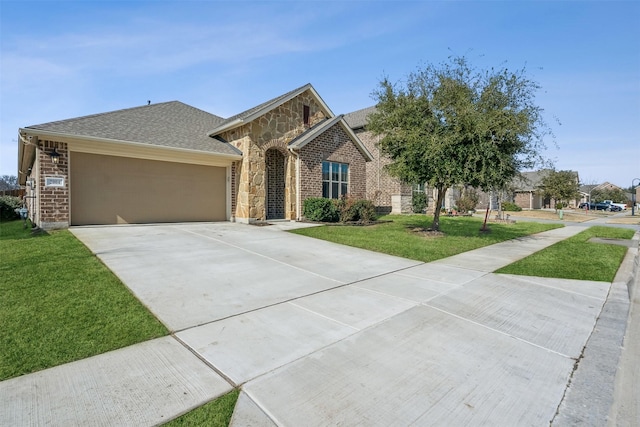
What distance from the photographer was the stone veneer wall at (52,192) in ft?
34.4

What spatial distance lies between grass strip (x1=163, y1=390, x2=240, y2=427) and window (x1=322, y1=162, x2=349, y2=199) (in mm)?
14121

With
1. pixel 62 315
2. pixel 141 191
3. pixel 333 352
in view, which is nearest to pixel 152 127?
pixel 141 191

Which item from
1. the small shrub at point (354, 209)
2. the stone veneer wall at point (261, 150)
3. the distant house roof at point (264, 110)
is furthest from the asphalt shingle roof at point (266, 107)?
the small shrub at point (354, 209)

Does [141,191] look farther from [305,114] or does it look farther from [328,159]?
[328,159]

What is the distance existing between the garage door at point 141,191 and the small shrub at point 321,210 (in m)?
4.03

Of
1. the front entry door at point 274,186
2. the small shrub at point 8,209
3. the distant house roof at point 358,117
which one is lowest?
the small shrub at point 8,209

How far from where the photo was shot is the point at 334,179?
658 inches

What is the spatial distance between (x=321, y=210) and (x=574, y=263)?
9275 millimetres

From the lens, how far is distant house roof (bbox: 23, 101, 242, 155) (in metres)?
11.2

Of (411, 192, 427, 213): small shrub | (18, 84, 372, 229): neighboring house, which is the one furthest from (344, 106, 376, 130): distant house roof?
(18, 84, 372, 229): neighboring house

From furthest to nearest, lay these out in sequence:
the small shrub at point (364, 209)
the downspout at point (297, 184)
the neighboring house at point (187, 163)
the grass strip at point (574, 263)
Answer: the downspout at point (297, 184), the small shrub at point (364, 209), the neighboring house at point (187, 163), the grass strip at point (574, 263)

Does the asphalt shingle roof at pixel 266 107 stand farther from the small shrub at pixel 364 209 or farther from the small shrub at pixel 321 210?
the small shrub at pixel 364 209

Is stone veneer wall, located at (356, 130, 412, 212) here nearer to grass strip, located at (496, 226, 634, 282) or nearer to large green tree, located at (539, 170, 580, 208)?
grass strip, located at (496, 226, 634, 282)

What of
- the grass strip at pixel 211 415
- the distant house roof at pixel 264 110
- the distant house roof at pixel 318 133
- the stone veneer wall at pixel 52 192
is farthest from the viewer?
the distant house roof at pixel 318 133
